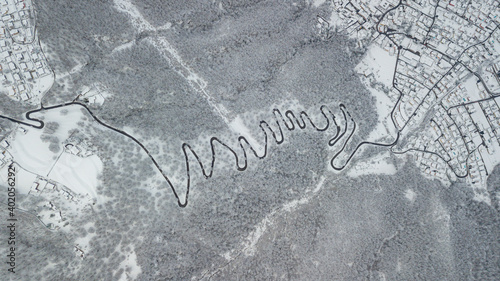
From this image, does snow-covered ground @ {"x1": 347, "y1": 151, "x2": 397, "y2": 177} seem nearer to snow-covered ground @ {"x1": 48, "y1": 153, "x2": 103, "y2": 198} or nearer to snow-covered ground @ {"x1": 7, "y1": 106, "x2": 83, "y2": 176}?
snow-covered ground @ {"x1": 48, "y1": 153, "x2": 103, "y2": 198}

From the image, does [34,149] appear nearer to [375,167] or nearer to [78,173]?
[78,173]

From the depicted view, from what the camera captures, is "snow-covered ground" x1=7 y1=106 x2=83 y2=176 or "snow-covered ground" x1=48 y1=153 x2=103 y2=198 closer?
"snow-covered ground" x1=7 y1=106 x2=83 y2=176

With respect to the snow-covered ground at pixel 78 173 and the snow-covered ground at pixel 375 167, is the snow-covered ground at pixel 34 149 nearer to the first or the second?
the snow-covered ground at pixel 78 173

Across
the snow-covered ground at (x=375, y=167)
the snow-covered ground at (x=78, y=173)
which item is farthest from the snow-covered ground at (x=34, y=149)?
the snow-covered ground at (x=375, y=167)

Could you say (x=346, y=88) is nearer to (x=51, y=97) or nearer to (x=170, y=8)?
(x=170, y=8)

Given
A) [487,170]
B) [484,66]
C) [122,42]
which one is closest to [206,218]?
[122,42]

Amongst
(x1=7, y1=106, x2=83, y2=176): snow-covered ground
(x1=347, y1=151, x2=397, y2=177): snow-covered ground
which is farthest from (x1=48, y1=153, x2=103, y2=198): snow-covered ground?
(x1=347, y1=151, x2=397, y2=177): snow-covered ground

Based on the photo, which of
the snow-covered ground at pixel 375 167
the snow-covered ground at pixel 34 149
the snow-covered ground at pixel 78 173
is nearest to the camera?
the snow-covered ground at pixel 34 149

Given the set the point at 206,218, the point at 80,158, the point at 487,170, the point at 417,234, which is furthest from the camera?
the point at 487,170

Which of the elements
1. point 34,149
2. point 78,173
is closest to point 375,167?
point 78,173

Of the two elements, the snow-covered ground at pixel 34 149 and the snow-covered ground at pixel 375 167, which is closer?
the snow-covered ground at pixel 34 149

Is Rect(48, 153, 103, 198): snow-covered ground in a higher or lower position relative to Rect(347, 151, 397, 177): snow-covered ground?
higher
